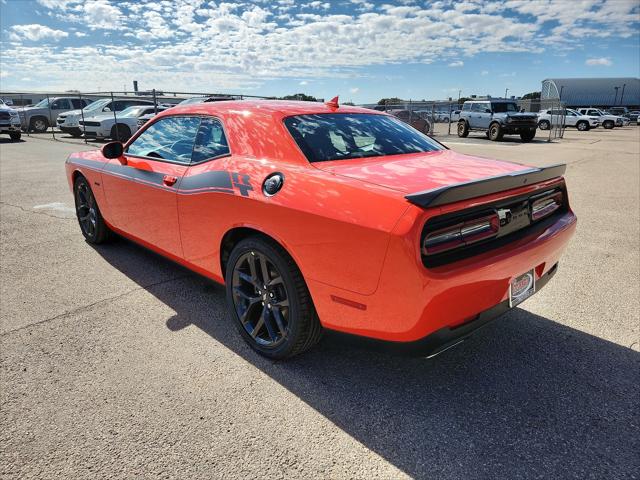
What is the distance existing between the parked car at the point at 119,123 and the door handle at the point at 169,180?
598 inches

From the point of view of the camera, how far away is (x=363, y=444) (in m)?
2.05

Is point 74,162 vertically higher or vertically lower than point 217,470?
higher

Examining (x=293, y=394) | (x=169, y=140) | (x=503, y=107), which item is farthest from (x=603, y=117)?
(x=293, y=394)

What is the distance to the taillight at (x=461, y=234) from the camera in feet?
6.58

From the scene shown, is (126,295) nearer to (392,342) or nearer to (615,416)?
(392,342)

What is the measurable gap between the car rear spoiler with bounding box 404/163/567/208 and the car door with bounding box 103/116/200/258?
1911 millimetres

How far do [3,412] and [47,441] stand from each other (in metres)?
0.40

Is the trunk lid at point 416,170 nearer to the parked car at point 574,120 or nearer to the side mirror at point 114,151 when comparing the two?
the side mirror at point 114,151

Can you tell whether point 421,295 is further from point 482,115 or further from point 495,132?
point 482,115

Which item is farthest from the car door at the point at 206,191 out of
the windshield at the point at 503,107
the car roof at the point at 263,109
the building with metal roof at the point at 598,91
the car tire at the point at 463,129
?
the building with metal roof at the point at 598,91

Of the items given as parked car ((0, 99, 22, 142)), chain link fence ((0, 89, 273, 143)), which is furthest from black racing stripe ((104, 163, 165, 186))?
parked car ((0, 99, 22, 142))

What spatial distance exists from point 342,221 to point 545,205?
143cm

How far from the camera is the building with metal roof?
267 ft

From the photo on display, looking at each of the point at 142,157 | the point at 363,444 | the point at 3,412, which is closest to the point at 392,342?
the point at 363,444
